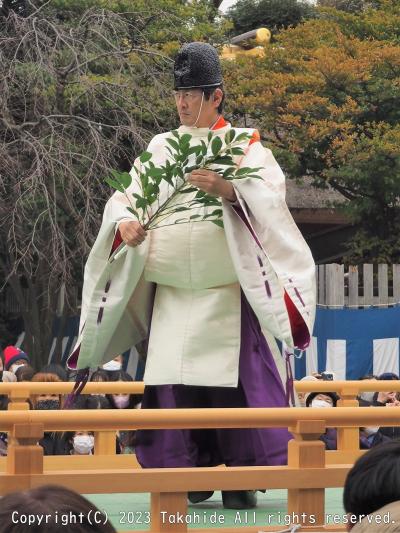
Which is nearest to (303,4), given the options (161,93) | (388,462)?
(161,93)

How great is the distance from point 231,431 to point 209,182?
1002 millimetres

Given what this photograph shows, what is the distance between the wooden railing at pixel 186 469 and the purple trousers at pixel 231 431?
55 centimetres

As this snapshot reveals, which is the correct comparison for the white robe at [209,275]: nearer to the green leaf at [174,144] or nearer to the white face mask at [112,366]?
the green leaf at [174,144]

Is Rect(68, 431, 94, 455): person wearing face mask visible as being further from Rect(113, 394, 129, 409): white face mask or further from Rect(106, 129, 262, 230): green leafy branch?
Rect(106, 129, 262, 230): green leafy branch

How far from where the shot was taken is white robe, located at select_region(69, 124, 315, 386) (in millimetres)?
4410

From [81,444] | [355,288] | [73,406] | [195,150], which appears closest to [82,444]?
[81,444]

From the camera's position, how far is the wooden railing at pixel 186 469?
357 centimetres

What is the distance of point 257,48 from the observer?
49.8 feet

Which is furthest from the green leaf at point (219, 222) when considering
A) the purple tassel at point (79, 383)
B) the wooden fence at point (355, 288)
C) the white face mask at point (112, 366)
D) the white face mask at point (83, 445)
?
the wooden fence at point (355, 288)

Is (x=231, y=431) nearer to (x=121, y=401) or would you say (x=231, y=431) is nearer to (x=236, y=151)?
(x=236, y=151)

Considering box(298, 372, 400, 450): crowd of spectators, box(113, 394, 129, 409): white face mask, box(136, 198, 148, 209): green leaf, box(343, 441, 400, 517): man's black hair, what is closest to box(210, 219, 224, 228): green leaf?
box(136, 198, 148, 209): green leaf

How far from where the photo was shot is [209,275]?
4.57 m

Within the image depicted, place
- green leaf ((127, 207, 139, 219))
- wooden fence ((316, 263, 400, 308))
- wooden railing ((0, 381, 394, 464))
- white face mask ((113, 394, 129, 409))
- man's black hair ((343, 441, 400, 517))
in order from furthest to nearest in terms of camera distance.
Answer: wooden fence ((316, 263, 400, 308)), white face mask ((113, 394, 129, 409)), wooden railing ((0, 381, 394, 464)), green leaf ((127, 207, 139, 219)), man's black hair ((343, 441, 400, 517))

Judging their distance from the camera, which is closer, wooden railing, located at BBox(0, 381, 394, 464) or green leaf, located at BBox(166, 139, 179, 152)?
green leaf, located at BBox(166, 139, 179, 152)
